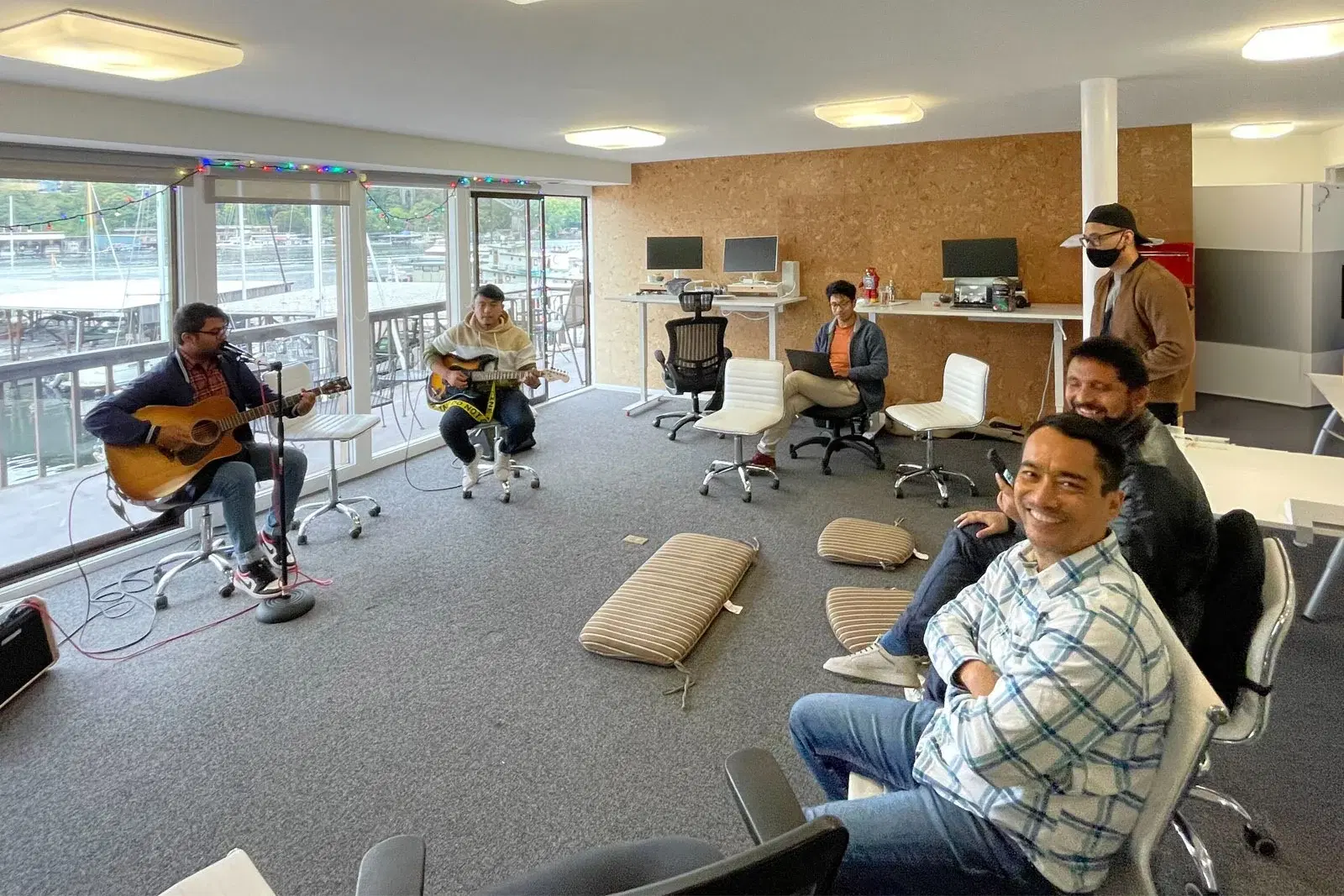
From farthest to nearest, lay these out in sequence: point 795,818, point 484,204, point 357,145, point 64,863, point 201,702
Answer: point 484,204 → point 357,145 → point 201,702 → point 64,863 → point 795,818

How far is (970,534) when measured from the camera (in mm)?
2744

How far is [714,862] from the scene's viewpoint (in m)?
1.10

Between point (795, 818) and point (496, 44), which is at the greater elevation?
point (496, 44)

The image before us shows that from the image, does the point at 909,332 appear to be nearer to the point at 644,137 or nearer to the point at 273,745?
the point at 644,137

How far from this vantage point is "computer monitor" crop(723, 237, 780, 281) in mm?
7516

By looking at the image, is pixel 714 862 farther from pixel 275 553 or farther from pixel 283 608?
pixel 275 553

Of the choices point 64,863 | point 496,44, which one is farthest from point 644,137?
point 64,863

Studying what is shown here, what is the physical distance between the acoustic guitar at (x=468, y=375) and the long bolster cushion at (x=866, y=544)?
76.2 inches

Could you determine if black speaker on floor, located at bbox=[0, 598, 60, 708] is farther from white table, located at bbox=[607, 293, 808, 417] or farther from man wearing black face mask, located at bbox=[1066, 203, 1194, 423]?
white table, located at bbox=[607, 293, 808, 417]

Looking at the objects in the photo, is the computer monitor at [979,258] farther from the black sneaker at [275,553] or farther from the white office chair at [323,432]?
the black sneaker at [275,553]

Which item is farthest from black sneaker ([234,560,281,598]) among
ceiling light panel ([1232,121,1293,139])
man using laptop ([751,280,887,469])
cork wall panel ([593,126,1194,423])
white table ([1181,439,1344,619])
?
ceiling light panel ([1232,121,1293,139])

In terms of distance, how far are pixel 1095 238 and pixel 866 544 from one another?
1.69m

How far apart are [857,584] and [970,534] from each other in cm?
126

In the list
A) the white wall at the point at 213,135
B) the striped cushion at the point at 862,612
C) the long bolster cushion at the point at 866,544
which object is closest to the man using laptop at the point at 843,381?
the long bolster cushion at the point at 866,544
